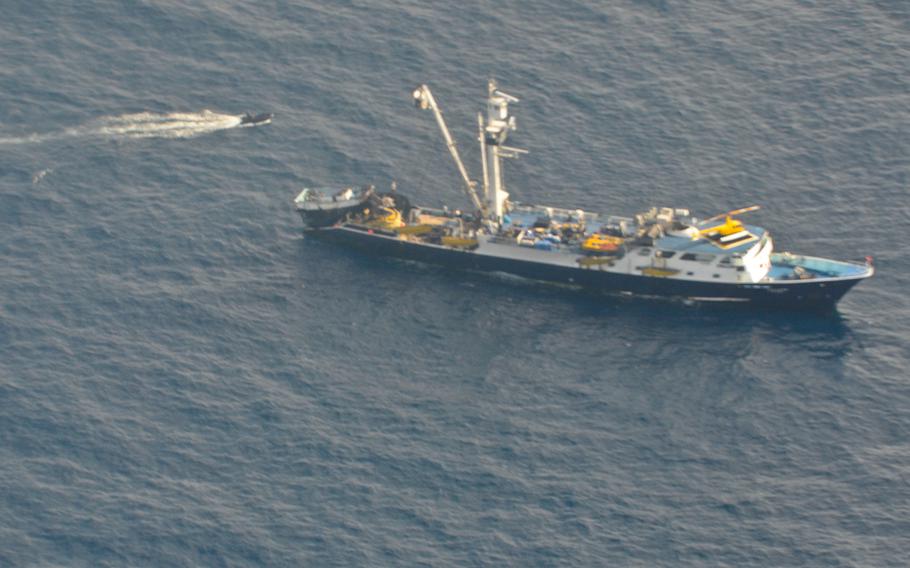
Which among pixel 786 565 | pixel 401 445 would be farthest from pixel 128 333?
pixel 786 565

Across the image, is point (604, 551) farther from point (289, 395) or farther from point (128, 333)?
point (128, 333)

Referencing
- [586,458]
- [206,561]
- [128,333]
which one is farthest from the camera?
[128,333]

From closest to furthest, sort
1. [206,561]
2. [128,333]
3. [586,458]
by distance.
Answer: [206,561] < [586,458] < [128,333]

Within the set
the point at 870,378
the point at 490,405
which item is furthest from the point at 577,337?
the point at 870,378

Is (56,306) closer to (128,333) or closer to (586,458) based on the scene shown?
(128,333)

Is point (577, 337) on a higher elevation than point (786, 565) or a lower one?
higher

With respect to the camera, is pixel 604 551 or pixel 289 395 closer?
pixel 604 551

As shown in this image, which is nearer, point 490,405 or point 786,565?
point 786,565

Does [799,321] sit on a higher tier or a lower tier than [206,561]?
higher
